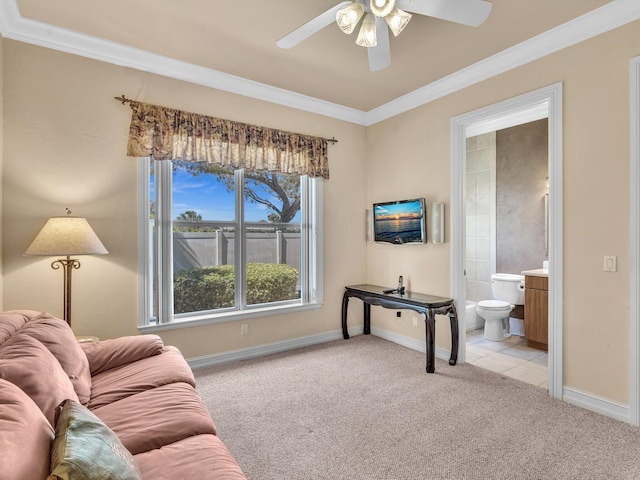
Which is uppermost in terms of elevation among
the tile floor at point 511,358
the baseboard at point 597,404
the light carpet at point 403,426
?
the baseboard at point 597,404

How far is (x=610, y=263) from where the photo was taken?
249cm

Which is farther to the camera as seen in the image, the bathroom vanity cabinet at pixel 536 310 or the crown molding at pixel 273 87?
the bathroom vanity cabinet at pixel 536 310

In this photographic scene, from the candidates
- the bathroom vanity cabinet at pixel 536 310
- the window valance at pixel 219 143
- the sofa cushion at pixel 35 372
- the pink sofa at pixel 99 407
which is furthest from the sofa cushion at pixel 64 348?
the bathroom vanity cabinet at pixel 536 310

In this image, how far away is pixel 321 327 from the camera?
168 inches

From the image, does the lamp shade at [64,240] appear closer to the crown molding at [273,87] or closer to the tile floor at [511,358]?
the crown molding at [273,87]

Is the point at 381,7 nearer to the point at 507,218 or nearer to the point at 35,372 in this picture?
the point at 35,372

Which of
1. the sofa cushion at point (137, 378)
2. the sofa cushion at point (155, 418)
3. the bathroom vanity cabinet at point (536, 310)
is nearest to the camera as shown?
the sofa cushion at point (155, 418)

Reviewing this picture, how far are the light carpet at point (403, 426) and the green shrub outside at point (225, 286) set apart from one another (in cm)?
68

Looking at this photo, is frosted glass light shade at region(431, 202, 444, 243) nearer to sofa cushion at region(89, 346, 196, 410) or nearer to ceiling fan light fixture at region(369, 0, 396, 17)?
ceiling fan light fixture at region(369, 0, 396, 17)

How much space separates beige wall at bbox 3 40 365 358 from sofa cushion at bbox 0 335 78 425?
4.57 ft

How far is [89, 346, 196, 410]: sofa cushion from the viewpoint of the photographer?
1799 millimetres

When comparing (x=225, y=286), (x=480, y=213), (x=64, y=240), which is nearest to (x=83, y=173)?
(x=64, y=240)

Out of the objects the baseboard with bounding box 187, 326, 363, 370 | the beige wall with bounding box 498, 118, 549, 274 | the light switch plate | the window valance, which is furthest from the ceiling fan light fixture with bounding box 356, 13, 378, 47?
the beige wall with bounding box 498, 118, 549, 274

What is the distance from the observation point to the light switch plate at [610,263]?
8.07ft
